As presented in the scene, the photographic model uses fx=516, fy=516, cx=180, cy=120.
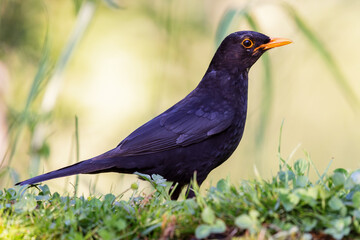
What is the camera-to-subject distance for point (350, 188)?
2.51 meters

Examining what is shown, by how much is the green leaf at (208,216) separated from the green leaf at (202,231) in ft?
0.09

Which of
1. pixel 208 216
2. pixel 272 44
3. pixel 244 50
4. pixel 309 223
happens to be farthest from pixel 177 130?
pixel 309 223

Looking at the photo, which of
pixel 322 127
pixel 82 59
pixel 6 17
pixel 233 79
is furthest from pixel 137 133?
pixel 322 127

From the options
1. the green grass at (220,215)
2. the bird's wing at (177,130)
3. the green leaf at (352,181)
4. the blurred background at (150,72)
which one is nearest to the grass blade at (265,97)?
the bird's wing at (177,130)

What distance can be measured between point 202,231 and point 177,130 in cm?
192

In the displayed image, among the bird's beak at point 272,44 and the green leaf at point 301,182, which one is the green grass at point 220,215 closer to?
the green leaf at point 301,182

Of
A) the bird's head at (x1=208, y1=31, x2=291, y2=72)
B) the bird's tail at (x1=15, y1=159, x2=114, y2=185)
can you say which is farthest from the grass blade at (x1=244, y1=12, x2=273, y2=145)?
the bird's tail at (x1=15, y1=159, x2=114, y2=185)

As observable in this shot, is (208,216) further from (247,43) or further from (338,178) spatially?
(247,43)

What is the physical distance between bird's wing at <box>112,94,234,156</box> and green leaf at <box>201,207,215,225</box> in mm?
1705

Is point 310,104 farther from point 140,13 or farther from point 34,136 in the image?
point 34,136

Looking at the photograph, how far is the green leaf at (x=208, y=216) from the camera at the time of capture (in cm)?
224

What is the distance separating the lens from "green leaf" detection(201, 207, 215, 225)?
2.24 metres

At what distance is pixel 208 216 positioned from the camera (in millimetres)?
2248

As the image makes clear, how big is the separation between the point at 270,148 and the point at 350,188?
25.6 feet
